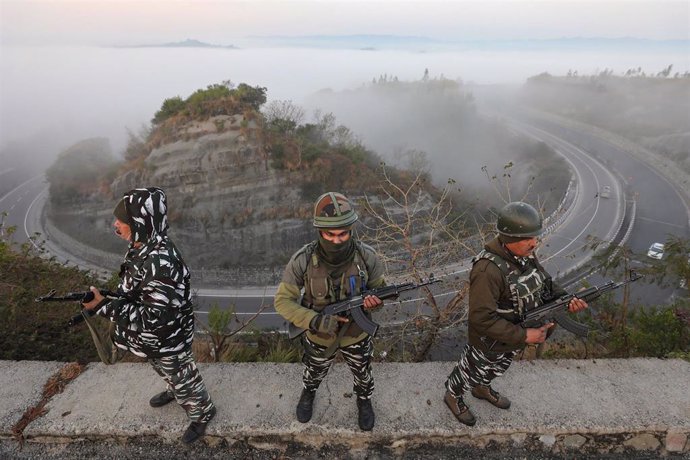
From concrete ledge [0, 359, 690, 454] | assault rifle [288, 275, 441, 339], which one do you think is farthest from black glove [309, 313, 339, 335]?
concrete ledge [0, 359, 690, 454]

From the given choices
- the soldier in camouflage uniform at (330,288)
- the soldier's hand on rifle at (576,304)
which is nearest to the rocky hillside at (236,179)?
the soldier in camouflage uniform at (330,288)

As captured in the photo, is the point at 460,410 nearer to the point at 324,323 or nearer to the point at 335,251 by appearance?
the point at 324,323

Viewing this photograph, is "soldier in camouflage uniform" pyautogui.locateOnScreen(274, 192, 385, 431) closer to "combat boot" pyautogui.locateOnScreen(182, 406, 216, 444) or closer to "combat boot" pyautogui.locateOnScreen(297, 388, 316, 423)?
"combat boot" pyautogui.locateOnScreen(297, 388, 316, 423)

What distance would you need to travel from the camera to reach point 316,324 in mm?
2596

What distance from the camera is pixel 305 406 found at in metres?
3.16

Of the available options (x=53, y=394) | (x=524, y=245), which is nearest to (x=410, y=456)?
(x=524, y=245)

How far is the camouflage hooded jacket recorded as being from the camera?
2.51 meters

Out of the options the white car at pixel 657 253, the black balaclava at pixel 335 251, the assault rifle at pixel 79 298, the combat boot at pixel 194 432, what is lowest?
the white car at pixel 657 253

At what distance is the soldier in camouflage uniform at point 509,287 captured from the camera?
2613mm

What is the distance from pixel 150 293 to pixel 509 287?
2.55 metres

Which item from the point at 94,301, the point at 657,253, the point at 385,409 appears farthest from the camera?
the point at 657,253

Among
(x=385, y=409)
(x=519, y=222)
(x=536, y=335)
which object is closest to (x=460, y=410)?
(x=385, y=409)

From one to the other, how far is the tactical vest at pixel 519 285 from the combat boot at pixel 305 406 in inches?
69.0

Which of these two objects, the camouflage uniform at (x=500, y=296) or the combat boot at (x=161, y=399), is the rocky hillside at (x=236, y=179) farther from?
the camouflage uniform at (x=500, y=296)
